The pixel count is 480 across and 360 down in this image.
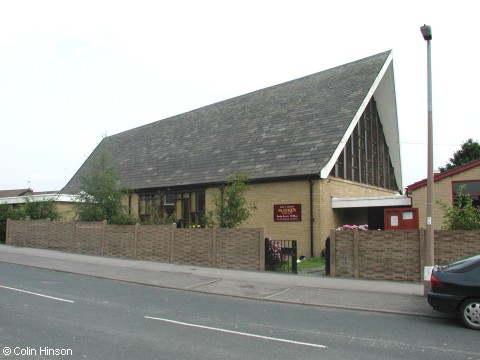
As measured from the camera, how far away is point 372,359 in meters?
5.91

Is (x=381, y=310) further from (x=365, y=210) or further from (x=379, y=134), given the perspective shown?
(x=379, y=134)

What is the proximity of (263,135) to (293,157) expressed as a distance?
389 cm

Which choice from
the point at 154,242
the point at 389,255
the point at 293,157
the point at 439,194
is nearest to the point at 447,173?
the point at 439,194

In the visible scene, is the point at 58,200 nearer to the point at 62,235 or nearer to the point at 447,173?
the point at 62,235

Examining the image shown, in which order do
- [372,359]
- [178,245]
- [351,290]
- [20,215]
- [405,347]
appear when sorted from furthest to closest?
[20,215], [178,245], [351,290], [405,347], [372,359]

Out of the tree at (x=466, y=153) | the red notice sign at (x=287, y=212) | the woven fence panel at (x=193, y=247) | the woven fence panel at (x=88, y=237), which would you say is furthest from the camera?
the tree at (x=466, y=153)

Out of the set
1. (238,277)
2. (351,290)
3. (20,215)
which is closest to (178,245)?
(238,277)

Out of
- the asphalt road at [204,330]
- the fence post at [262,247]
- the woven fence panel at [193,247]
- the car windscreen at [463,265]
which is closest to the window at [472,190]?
the fence post at [262,247]

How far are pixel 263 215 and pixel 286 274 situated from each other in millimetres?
6733

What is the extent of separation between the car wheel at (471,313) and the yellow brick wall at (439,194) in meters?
9.99

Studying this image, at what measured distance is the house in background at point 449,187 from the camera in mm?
17297

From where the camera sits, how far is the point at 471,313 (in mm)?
7840

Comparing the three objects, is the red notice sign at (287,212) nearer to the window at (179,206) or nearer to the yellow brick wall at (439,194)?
the window at (179,206)

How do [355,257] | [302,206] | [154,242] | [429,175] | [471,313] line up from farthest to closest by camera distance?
[302,206], [154,242], [355,257], [429,175], [471,313]
